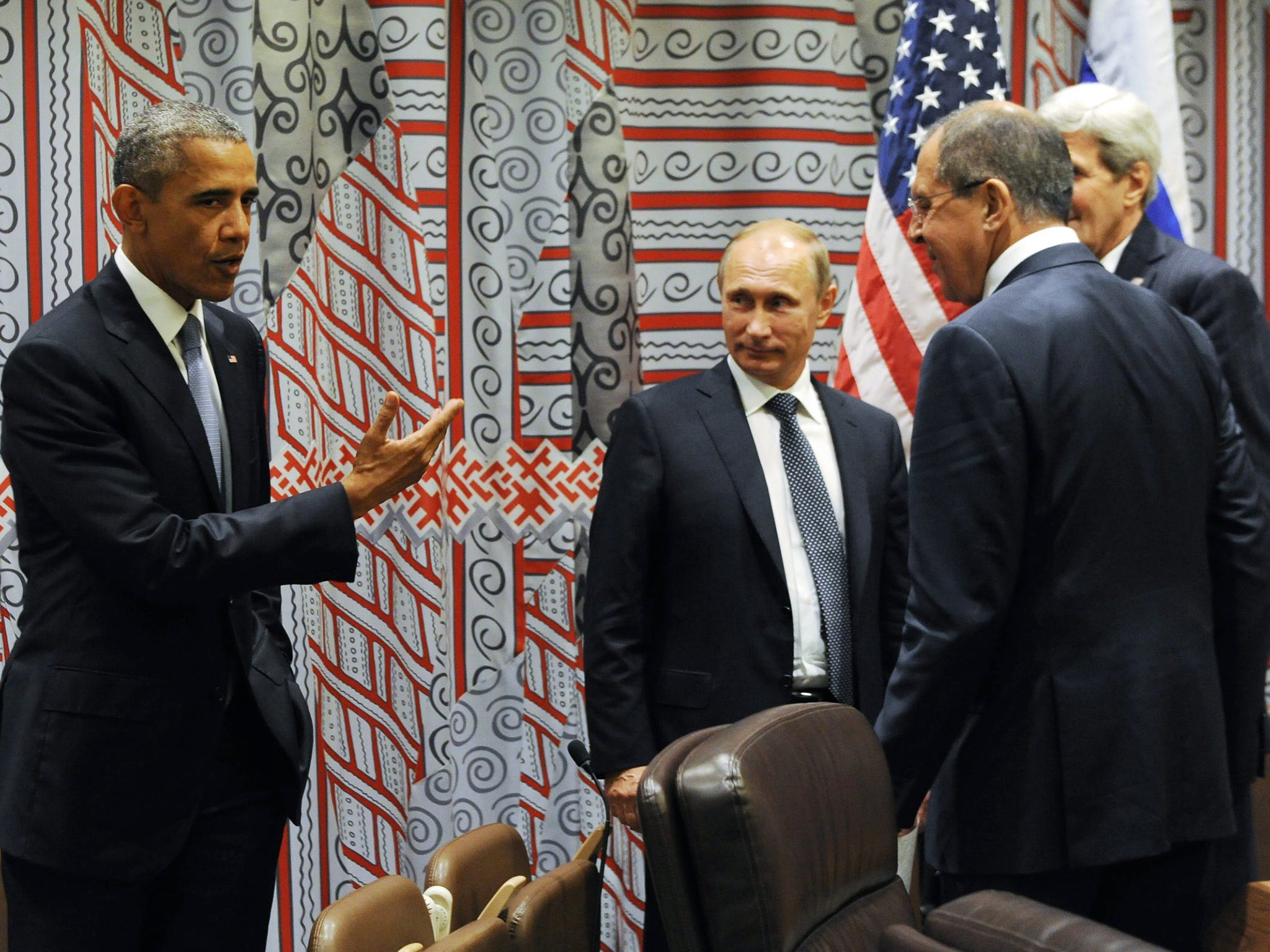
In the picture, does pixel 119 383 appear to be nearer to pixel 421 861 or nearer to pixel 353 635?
pixel 353 635

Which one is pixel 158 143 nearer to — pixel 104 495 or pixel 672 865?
pixel 104 495

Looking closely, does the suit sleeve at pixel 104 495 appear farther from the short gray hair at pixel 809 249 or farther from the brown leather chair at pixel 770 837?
the short gray hair at pixel 809 249

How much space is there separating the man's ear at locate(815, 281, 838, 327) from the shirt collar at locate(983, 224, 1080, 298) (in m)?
0.57

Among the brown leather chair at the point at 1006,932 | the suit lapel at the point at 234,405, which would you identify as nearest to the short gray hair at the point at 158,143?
the suit lapel at the point at 234,405

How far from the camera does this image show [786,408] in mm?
2367

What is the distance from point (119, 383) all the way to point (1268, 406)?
1.87 meters

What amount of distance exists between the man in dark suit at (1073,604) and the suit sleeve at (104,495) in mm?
933

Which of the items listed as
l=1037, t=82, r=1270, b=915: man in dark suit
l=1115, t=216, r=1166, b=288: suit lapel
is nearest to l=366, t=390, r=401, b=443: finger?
l=1037, t=82, r=1270, b=915: man in dark suit

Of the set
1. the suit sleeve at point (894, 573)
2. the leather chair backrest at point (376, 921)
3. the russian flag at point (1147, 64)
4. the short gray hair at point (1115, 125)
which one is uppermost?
the russian flag at point (1147, 64)

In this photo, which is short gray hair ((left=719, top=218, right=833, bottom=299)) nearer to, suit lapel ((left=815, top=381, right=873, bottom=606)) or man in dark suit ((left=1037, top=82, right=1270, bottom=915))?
suit lapel ((left=815, top=381, right=873, bottom=606))

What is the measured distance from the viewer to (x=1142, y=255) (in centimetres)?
248

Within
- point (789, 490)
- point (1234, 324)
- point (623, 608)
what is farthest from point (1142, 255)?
point (623, 608)

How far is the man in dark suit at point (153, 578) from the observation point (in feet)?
5.91

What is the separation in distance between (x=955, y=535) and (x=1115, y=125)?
3.57 feet
